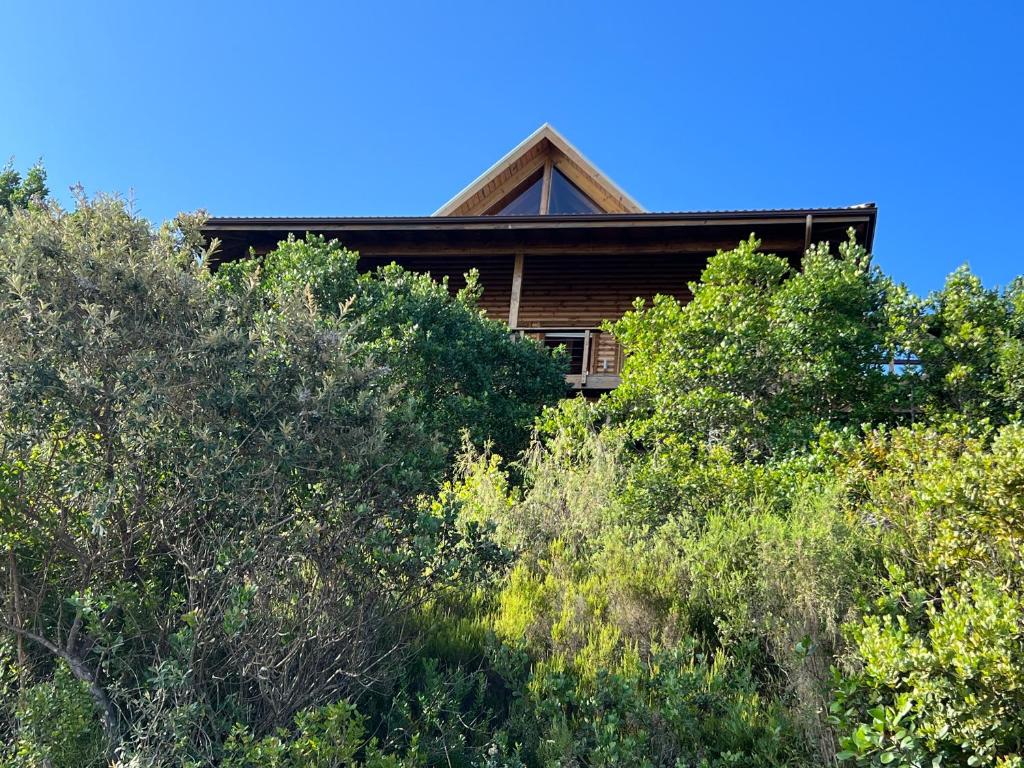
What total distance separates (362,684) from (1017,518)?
11.9ft

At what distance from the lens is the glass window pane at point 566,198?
1703cm

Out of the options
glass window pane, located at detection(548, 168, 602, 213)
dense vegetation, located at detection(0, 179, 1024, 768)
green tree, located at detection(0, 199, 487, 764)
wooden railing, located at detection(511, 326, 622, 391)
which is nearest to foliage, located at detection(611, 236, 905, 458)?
wooden railing, located at detection(511, 326, 622, 391)

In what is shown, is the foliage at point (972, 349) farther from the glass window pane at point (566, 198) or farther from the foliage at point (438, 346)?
the glass window pane at point (566, 198)

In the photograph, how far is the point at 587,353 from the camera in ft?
39.1

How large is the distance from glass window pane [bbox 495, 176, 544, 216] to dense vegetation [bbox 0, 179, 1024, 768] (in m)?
13.4

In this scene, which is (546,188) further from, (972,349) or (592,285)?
(972,349)

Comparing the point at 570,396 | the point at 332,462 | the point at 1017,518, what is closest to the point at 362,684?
the point at 332,462

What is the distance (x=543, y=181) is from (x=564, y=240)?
4.28m

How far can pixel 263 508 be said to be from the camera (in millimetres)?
3721

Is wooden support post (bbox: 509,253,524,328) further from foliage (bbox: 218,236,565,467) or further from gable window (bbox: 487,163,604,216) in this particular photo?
gable window (bbox: 487,163,604,216)

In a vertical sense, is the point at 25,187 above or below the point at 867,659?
above

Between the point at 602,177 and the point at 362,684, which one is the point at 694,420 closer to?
the point at 362,684

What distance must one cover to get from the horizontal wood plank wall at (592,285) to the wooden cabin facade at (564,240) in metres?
0.02

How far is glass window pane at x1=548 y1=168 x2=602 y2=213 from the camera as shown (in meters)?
17.0
